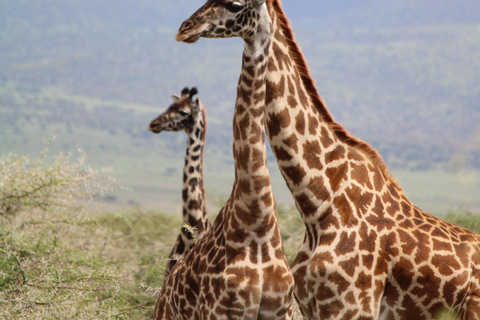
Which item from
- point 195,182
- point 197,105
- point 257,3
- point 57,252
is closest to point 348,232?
point 257,3

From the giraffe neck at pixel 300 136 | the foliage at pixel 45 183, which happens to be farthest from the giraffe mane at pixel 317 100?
the foliage at pixel 45 183

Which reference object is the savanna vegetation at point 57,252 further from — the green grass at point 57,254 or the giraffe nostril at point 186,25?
the giraffe nostril at point 186,25

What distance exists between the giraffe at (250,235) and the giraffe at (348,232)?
0.25 meters

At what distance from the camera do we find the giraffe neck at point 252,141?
135 inches

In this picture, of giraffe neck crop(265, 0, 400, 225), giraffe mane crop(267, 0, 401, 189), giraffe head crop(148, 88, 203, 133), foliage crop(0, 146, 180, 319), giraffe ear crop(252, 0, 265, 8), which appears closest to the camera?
giraffe ear crop(252, 0, 265, 8)

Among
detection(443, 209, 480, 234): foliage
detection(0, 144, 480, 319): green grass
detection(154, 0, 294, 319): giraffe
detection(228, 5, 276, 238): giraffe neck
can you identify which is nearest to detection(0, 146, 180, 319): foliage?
detection(0, 144, 480, 319): green grass

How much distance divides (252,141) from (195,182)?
3.12 metres

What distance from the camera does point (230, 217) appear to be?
3.69 meters

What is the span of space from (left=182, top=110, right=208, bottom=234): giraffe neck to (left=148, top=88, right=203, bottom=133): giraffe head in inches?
4.0

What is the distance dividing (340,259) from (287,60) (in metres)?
1.38

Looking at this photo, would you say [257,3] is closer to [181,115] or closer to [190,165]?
[190,165]

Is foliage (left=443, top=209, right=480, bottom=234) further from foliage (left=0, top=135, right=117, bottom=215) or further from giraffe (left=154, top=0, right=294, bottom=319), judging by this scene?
giraffe (left=154, top=0, right=294, bottom=319)

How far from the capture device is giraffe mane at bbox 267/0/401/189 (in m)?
3.86

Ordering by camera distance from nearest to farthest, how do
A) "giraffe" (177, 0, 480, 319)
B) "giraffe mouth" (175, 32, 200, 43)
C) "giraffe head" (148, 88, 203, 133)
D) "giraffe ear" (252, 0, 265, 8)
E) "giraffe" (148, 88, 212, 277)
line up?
"giraffe mouth" (175, 32, 200, 43)
"giraffe ear" (252, 0, 265, 8)
"giraffe" (177, 0, 480, 319)
"giraffe" (148, 88, 212, 277)
"giraffe head" (148, 88, 203, 133)
